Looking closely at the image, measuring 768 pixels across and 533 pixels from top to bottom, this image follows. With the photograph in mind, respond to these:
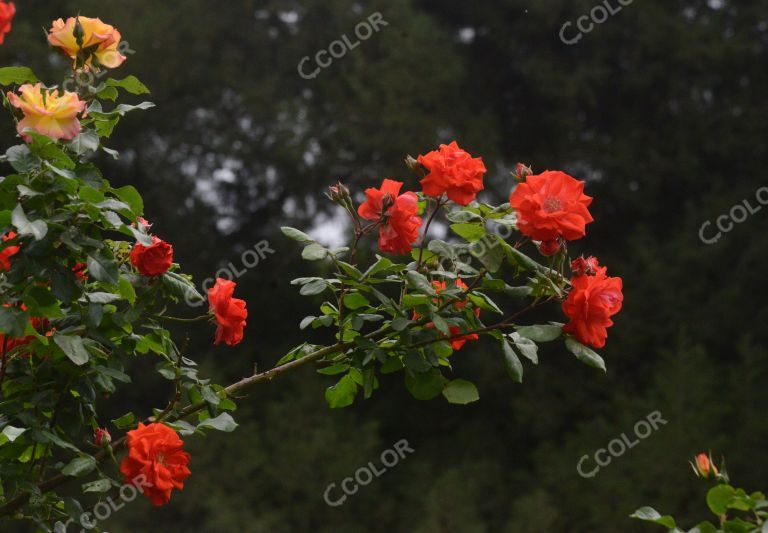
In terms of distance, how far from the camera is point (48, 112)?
1.17m

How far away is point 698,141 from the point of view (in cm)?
653

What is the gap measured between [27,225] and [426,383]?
551 mm

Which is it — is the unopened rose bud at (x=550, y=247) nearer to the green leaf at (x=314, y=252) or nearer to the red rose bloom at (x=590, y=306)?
the red rose bloom at (x=590, y=306)

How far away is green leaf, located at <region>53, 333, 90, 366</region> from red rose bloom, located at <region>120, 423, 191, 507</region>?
12 centimetres

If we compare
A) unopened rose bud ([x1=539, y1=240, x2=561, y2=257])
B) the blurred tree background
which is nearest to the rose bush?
unopened rose bud ([x1=539, y1=240, x2=561, y2=257])

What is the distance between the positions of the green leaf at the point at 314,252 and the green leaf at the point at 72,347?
0.94 ft

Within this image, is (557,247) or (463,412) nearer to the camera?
(557,247)

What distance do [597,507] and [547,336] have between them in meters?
4.45

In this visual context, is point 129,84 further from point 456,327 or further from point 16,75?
point 456,327

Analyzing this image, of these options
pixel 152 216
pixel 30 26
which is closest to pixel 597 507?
pixel 152 216

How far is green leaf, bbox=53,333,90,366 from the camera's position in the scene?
1166 millimetres

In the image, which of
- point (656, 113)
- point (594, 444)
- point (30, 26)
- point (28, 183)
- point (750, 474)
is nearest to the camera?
point (28, 183)

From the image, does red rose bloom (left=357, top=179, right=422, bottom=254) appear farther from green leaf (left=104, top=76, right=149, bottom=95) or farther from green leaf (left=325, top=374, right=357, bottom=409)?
green leaf (left=104, top=76, right=149, bottom=95)

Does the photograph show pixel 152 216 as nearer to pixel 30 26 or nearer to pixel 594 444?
pixel 30 26
